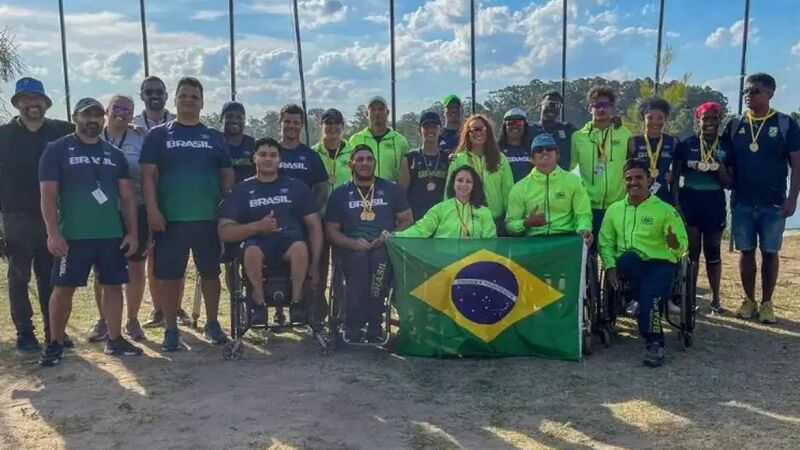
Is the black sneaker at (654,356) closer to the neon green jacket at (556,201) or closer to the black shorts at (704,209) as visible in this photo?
the neon green jacket at (556,201)

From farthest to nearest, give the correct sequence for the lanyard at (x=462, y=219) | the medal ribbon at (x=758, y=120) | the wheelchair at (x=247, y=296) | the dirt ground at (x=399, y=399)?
1. the medal ribbon at (x=758, y=120)
2. the lanyard at (x=462, y=219)
3. the wheelchair at (x=247, y=296)
4. the dirt ground at (x=399, y=399)

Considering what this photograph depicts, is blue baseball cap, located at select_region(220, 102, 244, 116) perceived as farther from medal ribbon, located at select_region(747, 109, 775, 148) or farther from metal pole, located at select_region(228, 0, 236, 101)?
medal ribbon, located at select_region(747, 109, 775, 148)

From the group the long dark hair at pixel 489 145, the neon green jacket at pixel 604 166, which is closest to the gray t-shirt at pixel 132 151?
the long dark hair at pixel 489 145

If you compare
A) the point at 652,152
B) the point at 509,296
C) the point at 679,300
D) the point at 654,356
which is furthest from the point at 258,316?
the point at 652,152

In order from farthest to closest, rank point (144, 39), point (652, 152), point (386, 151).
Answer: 1. point (144, 39)
2. point (386, 151)
3. point (652, 152)

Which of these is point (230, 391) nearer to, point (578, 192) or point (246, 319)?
point (246, 319)

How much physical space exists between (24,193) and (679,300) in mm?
5283

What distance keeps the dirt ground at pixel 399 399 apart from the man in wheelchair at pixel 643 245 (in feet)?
1.47

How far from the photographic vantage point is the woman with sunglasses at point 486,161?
6352mm

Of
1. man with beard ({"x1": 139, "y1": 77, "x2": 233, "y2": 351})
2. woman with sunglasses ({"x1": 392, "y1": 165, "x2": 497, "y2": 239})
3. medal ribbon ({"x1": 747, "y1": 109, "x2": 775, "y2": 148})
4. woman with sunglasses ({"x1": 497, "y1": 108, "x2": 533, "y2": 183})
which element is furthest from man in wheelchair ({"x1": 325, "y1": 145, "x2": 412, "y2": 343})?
medal ribbon ({"x1": 747, "y1": 109, "x2": 775, "y2": 148})

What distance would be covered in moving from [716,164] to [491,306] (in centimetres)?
270

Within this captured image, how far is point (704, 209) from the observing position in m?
7.12

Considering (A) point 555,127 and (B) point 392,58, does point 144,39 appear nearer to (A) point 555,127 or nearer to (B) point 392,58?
(B) point 392,58

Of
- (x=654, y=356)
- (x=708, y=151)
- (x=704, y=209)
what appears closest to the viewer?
(x=654, y=356)
